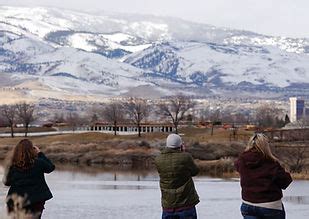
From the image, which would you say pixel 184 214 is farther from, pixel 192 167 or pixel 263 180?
pixel 263 180

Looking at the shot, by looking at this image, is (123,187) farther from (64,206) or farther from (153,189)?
(64,206)

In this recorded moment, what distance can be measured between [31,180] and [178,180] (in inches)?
84.5

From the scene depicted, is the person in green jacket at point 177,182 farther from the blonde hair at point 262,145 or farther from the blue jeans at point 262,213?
the blonde hair at point 262,145

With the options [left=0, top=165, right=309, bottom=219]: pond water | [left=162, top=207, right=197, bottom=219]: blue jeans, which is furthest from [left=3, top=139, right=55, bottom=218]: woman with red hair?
[left=0, top=165, right=309, bottom=219]: pond water

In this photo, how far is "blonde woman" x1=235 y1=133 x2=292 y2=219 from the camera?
12.5 m

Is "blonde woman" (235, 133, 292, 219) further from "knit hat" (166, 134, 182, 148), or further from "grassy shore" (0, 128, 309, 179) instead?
"grassy shore" (0, 128, 309, 179)

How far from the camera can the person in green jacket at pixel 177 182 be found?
1354 cm

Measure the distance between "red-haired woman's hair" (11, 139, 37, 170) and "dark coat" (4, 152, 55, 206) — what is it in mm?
67

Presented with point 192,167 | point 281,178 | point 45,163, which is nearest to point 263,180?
point 281,178

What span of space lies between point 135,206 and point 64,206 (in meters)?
2.42

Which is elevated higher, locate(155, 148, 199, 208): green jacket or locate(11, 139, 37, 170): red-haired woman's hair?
locate(11, 139, 37, 170): red-haired woman's hair

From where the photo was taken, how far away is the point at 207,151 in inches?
3110

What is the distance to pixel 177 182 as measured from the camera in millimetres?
13625

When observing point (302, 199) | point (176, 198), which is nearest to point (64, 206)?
point (302, 199)
